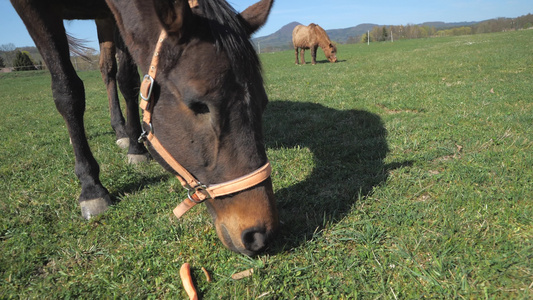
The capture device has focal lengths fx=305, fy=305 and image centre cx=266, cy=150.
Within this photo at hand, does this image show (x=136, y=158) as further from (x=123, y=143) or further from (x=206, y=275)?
(x=206, y=275)

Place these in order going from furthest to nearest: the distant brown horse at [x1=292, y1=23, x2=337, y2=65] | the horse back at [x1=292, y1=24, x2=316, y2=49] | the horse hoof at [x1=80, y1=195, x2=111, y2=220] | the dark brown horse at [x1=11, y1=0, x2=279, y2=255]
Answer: the horse back at [x1=292, y1=24, x2=316, y2=49] → the distant brown horse at [x1=292, y1=23, x2=337, y2=65] → the horse hoof at [x1=80, y1=195, x2=111, y2=220] → the dark brown horse at [x1=11, y1=0, x2=279, y2=255]

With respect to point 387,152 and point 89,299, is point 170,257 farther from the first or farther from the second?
point 387,152

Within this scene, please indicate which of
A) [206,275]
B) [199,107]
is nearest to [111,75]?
[199,107]

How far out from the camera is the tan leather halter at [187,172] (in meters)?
1.72

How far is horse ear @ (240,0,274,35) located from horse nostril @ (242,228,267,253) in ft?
4.72

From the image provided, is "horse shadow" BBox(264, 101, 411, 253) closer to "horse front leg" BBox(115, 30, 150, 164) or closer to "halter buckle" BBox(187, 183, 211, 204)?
"halter buckle" BBox(187, 183, 211, 204)

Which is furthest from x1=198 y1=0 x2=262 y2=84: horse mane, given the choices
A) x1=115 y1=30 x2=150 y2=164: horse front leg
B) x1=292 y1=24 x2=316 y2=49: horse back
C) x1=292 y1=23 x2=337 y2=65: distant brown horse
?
x1=292 y1=24 x2=316 y2=49: horse back

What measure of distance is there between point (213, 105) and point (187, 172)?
0.47m

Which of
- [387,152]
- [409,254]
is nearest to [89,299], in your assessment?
[409,254]

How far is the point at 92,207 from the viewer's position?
2604 millimetres

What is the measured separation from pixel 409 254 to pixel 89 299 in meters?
1.89

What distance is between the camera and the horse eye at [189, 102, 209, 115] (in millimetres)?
1713

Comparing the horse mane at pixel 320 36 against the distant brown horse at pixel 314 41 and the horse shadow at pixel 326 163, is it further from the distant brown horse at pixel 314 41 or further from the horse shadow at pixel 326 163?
the horse shadow at pixel 326 163

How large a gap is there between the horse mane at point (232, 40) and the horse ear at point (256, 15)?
0.92 ft
